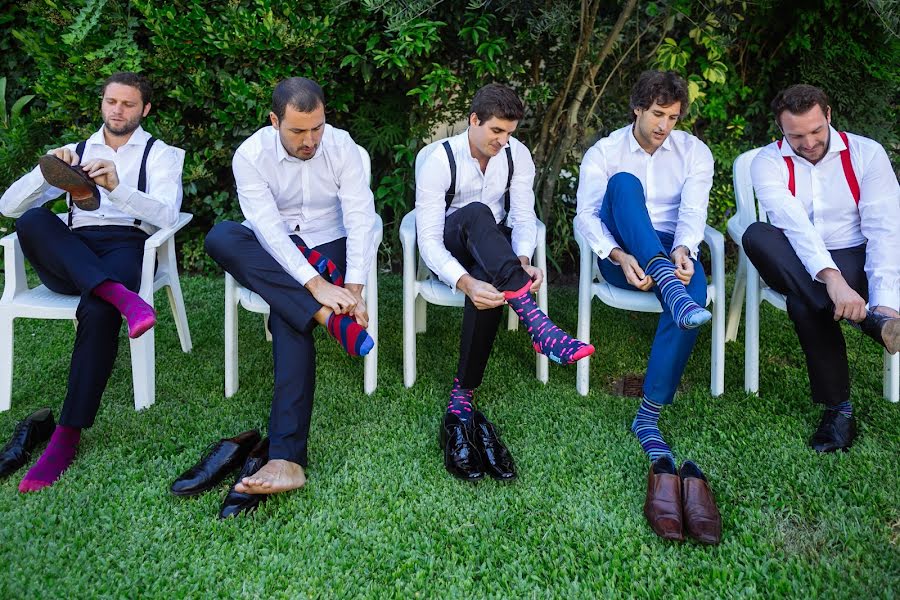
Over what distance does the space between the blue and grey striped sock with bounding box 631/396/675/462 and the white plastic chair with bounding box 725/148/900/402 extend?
593mm

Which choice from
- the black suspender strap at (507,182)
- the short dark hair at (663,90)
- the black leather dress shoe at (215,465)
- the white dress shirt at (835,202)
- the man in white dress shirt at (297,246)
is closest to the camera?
the black leather dress shoe at (215,465)

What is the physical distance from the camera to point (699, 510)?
2342 mm

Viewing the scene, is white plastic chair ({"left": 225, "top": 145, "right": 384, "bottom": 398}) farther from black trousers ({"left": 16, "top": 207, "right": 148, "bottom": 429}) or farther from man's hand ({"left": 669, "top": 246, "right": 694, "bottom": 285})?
man's hand ({"left": 669, "top": 246, "right": 694, "bottom": 285})

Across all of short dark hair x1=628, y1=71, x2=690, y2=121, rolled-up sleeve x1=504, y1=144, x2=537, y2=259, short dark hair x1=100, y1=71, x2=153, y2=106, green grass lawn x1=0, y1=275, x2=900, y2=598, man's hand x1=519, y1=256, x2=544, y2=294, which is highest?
short dark hair x1=100, y1=71, x2=153, y2=106

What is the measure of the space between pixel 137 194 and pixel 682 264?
227 centimetres

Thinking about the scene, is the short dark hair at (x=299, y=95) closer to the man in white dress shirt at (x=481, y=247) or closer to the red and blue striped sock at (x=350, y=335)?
the man in white dress shirt at (x=481, y=247)

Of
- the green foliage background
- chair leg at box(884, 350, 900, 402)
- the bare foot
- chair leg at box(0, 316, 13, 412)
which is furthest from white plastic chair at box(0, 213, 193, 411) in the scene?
chair leg at box(884, 350, 900, 402)

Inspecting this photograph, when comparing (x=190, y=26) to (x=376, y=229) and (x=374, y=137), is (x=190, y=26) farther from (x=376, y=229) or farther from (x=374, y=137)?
(x=376, y=229)

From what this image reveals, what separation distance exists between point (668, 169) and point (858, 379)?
4.22 ft

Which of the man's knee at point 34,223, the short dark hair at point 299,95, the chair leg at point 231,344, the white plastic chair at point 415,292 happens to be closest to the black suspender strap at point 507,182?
the white plastic chair at point 415,292

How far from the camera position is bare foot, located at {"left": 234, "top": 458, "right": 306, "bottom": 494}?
2447mm

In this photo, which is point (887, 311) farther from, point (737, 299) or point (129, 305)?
point (129, 305)

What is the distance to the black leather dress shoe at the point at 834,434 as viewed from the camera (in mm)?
2793

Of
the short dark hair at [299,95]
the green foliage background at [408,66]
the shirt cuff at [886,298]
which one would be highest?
the green foliage background at [408,66]
